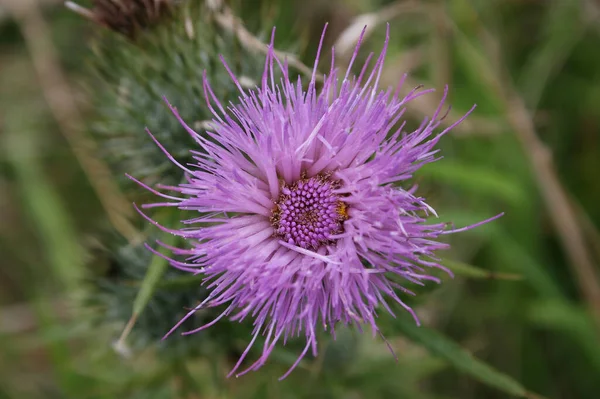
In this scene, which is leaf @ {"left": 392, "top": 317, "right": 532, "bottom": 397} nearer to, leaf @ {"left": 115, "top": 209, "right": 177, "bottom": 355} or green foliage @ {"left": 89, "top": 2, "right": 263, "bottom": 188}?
leaf @ {"left": 115, "top": 209, "right": 177, "bottom": 355}

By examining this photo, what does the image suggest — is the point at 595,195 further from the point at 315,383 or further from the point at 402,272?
the point at 402,272

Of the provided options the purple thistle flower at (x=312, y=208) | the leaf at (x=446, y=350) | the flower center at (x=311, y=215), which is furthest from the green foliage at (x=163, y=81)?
the leaf at (x=446, y=350)

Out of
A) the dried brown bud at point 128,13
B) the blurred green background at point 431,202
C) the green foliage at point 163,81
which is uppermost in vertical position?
the dried brown bud at point 128,13

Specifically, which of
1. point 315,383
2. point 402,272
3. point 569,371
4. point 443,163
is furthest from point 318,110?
point 569,371

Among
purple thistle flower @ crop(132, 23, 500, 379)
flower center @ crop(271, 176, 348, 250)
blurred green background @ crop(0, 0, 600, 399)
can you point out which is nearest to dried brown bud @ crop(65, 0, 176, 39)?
Result: blurred green background @ crop(0, 0, 600, 399)

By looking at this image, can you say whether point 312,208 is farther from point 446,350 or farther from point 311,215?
point 446,350

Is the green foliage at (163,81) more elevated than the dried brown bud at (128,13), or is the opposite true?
the dried brown bud at (128,13)

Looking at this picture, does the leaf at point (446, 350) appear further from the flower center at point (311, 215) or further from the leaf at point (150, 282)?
the leaf at point (150, 282)
